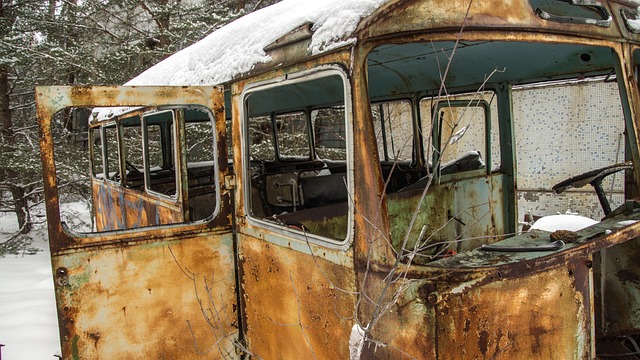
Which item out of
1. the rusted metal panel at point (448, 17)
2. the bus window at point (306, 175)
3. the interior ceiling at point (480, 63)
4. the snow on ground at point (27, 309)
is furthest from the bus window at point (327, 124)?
the snow on ground at point (27, 309)

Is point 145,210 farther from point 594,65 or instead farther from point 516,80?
point 594,65

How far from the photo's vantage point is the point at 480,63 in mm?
3273

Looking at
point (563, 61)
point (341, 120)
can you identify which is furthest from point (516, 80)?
point (341, 120)

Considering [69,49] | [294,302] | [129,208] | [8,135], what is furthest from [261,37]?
[8,135]

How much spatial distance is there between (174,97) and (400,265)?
1783 mm

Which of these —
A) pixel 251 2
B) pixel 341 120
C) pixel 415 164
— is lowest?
pixel 415 164

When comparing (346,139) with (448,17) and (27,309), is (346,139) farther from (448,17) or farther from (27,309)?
(27,309)

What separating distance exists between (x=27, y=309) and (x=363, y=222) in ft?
22.0

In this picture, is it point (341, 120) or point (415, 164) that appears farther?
point (341, 120)

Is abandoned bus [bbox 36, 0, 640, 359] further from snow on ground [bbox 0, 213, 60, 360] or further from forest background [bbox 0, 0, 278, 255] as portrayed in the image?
forest background [bbox 0, 0, 278, 255]

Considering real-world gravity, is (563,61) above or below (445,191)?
above

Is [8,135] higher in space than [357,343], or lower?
higher

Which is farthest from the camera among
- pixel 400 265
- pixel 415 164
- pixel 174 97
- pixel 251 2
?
pixel 251 2

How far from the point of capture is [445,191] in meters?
4.12
